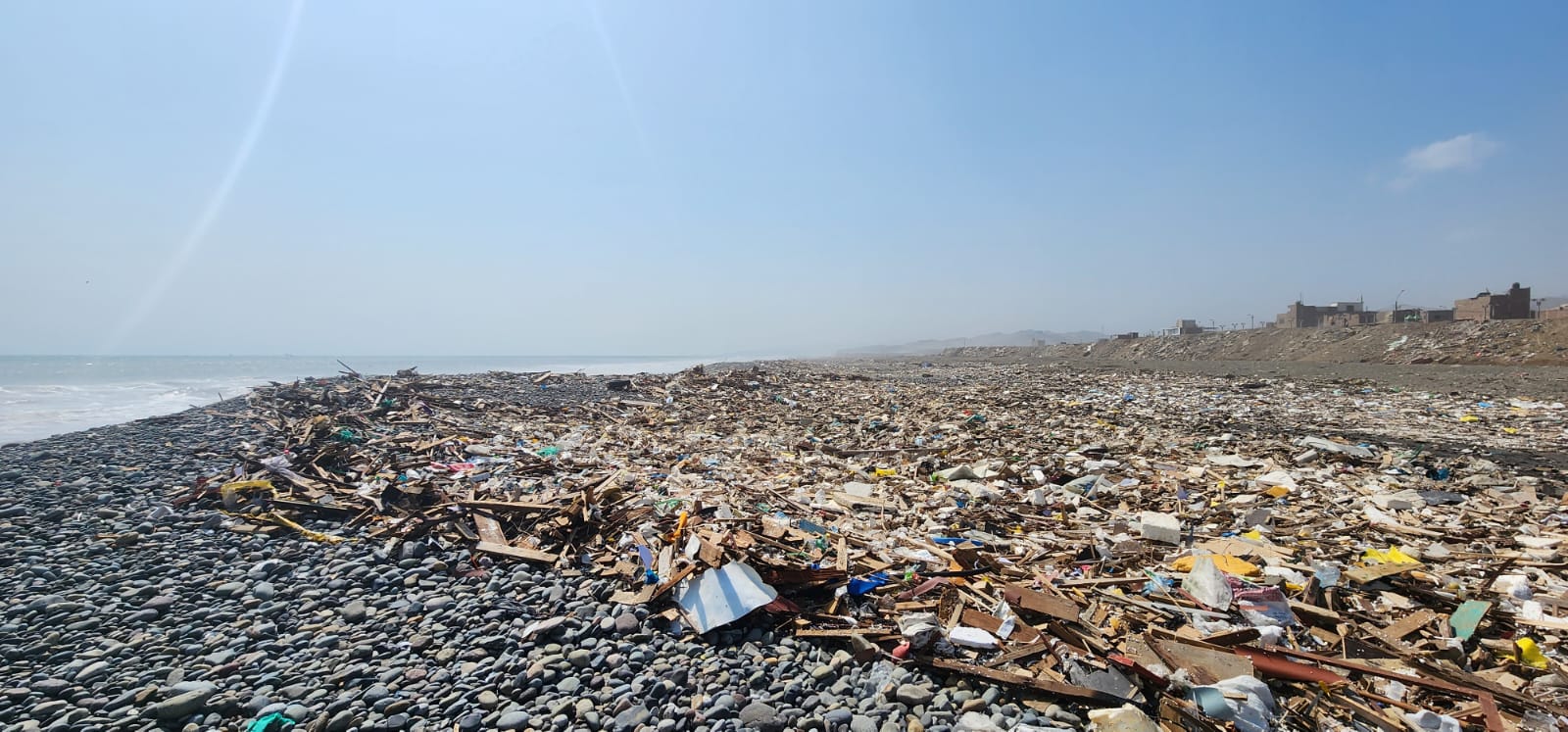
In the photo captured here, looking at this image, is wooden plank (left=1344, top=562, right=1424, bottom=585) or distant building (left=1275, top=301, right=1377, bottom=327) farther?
distant building (left=1275, top=301, right=1377, bottom=327)

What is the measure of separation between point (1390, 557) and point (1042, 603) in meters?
3.39

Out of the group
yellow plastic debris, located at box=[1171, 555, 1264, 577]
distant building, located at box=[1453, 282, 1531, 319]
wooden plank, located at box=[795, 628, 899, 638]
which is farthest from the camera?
distant building, located at box=[1453, 282, 1531, 319]

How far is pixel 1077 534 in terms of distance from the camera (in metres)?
5.49

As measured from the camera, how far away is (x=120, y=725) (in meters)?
2.97

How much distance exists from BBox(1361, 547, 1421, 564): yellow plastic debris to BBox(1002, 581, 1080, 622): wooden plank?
2.92 meters

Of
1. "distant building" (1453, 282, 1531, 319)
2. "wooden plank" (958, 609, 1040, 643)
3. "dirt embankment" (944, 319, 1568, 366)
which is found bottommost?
"wooden plank" (958, 609, 1040, 643)

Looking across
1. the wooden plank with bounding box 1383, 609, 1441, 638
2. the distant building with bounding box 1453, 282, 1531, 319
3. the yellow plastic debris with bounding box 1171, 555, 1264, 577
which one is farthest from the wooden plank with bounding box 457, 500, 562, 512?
the distant building with bounding box 1453, 282, 1531, 319

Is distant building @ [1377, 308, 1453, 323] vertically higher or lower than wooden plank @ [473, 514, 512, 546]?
higher

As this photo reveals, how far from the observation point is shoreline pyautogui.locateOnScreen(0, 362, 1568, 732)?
3.14 meters

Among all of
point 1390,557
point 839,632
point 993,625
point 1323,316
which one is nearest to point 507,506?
point 839,632

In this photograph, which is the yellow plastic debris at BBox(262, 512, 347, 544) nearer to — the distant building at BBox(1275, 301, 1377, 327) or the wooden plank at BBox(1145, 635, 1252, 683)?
the wooden plank at BBox(1145, 635, 1252, 683)

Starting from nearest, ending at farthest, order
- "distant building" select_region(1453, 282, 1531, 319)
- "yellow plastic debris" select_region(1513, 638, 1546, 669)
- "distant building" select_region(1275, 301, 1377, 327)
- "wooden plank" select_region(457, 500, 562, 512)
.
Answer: "yellow plastic debris" select_region(1513, 638, 1546, 669)
"wooden plank" select_region(457, 500, 562, 512)
"distant building" select_region(1453, 282, 1531, 319)
"distant building" select_region(1275, 301, 1377, 327)

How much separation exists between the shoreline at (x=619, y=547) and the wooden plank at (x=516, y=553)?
5 centimetres

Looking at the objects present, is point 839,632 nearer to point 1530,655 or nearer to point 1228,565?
point 1228,565
